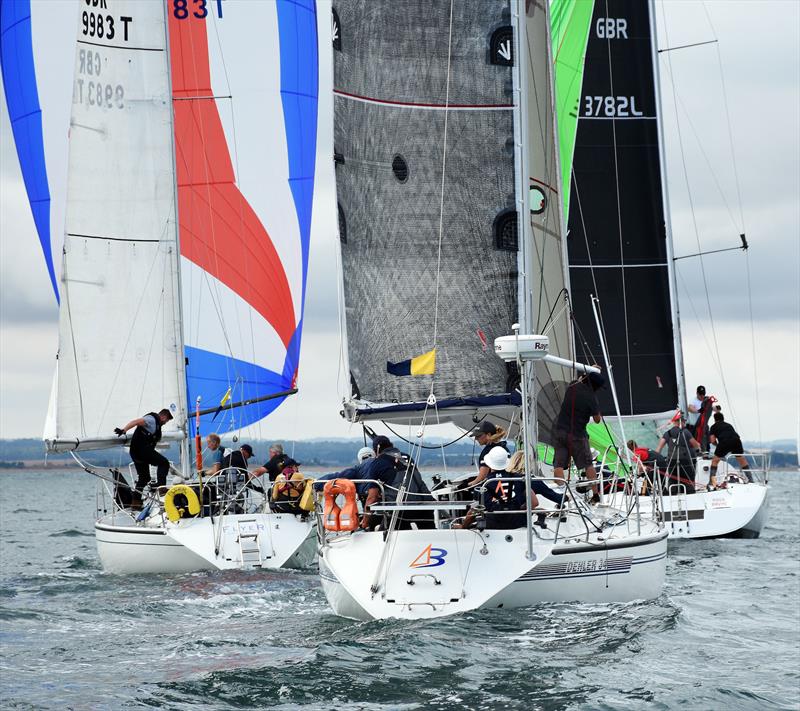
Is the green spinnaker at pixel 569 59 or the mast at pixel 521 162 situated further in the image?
the green spinnaker at pixel 569 59

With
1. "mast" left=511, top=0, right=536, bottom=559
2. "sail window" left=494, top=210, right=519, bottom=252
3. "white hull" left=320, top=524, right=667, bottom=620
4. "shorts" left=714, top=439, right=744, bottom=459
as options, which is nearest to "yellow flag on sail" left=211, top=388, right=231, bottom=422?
"shorts" left=714, top=439, right=744, bottom=459

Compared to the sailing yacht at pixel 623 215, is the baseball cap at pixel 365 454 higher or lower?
lower

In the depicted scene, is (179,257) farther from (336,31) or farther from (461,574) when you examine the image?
(461,574)

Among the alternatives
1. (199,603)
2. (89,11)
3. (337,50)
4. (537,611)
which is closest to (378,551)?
(537,611)

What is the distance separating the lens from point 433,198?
13.3m

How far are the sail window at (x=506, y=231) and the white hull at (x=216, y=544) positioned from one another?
4.47m

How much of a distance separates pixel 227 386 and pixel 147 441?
409cm

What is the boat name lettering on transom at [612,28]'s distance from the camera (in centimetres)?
2331

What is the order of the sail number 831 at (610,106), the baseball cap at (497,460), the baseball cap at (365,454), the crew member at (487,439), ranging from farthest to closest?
the sail number 831 at (610,106), the baseball cap at (365,454), the crew member at (487,439), the baseball cap at (497,460)

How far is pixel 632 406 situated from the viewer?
864 inches

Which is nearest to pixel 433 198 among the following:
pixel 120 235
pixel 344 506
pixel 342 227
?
pixel 342 227

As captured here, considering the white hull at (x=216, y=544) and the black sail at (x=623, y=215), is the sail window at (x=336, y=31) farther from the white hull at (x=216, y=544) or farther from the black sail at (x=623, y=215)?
the black sail at (x=623, y=215)

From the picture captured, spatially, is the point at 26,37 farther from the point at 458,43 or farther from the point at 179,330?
the point at 458,43

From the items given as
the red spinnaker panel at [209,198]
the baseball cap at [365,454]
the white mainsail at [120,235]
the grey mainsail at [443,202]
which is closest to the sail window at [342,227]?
the grey mainsail at [443,202]
